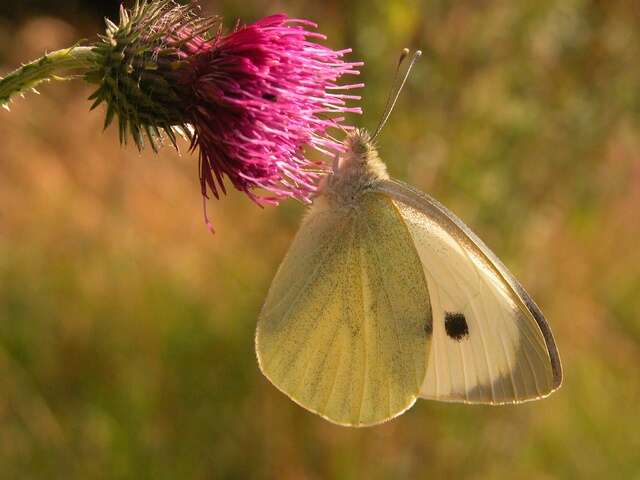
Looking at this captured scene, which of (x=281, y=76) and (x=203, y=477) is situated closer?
(x=281, y=76)

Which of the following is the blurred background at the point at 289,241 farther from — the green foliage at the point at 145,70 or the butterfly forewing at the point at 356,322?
the green foliage at the point at 145,70

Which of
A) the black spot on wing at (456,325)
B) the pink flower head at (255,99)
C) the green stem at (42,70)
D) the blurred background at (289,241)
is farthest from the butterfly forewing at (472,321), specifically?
the blurred background at (289,241)

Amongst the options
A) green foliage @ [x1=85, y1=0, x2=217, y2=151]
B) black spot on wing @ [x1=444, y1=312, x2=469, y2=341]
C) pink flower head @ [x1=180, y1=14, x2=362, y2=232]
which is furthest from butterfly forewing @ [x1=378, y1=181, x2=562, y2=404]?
green foliage @ [x1=85, y1=0, x2=217, y2=151]

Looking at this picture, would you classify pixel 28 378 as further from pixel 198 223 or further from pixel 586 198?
pixel 586 198

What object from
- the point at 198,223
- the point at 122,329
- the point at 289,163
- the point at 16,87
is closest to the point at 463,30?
the point at 289,163

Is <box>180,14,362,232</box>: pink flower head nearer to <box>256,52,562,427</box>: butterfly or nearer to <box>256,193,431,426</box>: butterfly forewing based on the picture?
<box>256,52,562,427</box>: butterfly

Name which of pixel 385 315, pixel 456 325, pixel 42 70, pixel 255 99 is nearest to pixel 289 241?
pixel 385 315
